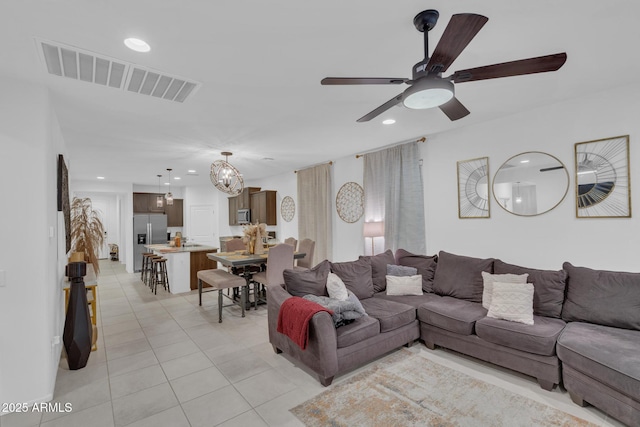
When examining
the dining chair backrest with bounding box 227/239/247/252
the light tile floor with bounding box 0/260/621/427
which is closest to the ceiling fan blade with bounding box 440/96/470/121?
the light tile floor with bounding box 0/260/621/427

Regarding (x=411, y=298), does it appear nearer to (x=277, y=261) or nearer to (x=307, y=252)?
(x=277, y=261)

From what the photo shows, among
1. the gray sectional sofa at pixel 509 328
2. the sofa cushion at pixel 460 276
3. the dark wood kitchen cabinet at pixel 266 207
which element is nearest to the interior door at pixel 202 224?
the dark wood kitchen cabinet at pixel 266 207

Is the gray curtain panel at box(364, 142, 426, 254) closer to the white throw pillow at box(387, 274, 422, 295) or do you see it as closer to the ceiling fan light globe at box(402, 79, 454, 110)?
the white throw pillow at box(387, 274, 422, 295)

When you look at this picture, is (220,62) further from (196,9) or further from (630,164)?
(630,164)

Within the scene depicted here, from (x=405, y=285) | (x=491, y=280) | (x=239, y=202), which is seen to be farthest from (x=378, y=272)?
(x=239, y=202)

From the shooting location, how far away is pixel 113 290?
20.4 ft

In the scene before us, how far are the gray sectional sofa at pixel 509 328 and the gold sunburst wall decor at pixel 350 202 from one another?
205cm

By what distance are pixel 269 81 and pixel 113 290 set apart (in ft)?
19.5

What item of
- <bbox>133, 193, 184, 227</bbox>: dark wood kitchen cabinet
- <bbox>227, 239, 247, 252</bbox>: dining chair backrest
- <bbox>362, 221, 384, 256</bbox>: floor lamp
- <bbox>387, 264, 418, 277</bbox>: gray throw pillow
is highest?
<bbox>133, 193, 184, 227</bbox>: dark wood kitchen cabinet

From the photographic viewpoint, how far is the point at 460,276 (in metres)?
3.62

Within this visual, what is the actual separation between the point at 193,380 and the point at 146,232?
696 centimetres

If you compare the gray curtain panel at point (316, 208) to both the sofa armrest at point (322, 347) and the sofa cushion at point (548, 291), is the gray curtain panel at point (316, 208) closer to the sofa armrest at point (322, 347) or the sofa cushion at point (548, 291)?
the sofa armrest at point (322, 347)

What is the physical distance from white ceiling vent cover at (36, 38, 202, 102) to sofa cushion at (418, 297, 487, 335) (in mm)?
3194

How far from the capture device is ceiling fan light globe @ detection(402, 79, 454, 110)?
69.1 inches
